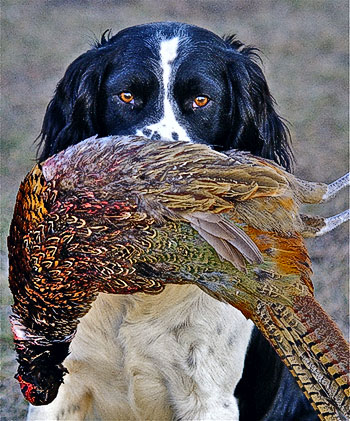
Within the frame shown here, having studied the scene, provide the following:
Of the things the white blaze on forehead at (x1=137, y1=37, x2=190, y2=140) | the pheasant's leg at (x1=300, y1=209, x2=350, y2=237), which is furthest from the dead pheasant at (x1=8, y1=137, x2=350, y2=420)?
the white blaze on forehead at (x1=137, y1=37, x2=190, y2=140)

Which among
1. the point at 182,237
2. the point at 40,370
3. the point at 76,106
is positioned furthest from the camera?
the point at 76,106

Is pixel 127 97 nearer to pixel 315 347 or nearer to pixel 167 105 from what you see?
pixel 167 105

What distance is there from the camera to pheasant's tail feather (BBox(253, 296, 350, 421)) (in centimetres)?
225

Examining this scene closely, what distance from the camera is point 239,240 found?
7.18 feet

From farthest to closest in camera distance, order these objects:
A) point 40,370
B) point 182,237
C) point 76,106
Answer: point 76,106 < point 40,370 < point 182,237

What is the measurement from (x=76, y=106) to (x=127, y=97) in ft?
0.86

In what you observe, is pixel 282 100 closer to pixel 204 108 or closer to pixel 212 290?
pixel 204 108

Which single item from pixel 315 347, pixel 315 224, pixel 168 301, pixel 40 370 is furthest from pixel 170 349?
pixel 315 347

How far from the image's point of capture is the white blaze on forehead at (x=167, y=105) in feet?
9.22

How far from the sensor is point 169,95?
9.82 feet

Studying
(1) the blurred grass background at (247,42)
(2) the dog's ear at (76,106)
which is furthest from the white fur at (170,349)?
(1) the blurred grass background at (247,42)

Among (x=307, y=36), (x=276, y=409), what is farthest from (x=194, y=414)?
(x=307, y=36)

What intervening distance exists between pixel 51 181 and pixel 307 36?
7.27 meters

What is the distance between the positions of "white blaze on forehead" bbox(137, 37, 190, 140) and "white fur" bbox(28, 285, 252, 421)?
52cm
